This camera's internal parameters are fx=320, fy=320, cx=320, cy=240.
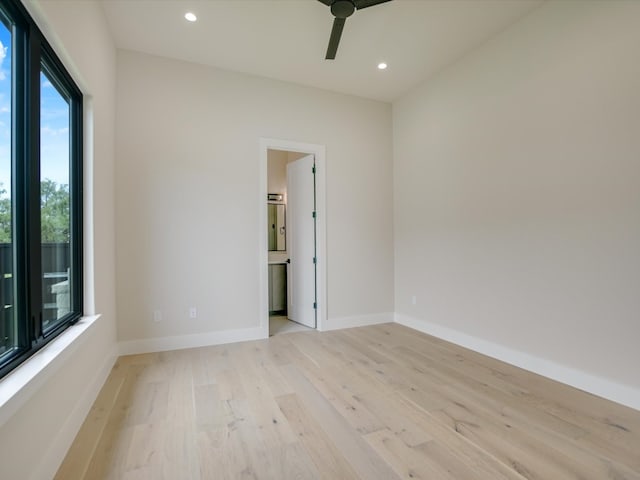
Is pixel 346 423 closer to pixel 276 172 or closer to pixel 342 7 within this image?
pixel 342 7

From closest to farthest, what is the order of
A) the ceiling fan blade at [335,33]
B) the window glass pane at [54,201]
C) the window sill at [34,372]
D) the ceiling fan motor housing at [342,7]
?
the window sill at [34,372] < the window glass pane at [54,201] < the ceiling fan motor housing at [342,7] < the ceiling fan blade at [335,33]

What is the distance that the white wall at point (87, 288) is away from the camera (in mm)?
1409

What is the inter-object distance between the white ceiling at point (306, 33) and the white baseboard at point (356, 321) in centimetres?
314

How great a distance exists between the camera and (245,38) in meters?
3.19

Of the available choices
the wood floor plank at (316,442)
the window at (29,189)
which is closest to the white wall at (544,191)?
the wood floor plank at (316,442)

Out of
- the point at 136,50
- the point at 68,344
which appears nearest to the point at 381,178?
the point at 136,50

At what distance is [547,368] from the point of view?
9.13 feet

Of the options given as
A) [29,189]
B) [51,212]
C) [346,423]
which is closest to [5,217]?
[29,189]

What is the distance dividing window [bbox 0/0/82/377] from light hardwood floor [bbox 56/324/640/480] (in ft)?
2.56

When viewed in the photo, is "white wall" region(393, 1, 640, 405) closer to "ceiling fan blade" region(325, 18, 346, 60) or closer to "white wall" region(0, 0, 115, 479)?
"ceiling fan blade" region(325, 18, 346, 60)

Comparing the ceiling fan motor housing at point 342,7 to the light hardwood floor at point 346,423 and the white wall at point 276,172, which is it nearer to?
the light hardwood floor at point 346,423

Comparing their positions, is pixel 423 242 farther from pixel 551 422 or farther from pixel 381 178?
pixel 551 422

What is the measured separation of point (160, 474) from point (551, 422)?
2.39m

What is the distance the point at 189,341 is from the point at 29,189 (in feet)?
7.96
